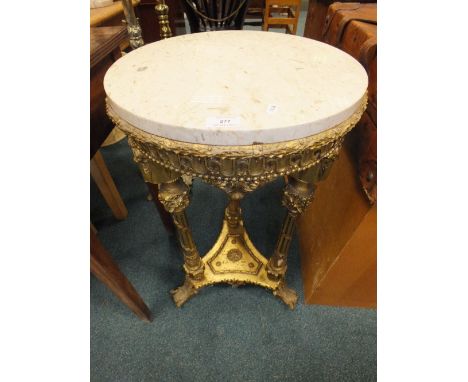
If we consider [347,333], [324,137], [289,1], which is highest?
[324,137]

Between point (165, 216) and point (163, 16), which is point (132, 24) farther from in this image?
point (165, 216)

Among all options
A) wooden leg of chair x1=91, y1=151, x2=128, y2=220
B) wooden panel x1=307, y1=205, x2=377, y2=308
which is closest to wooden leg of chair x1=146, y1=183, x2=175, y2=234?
wooden leg of chair x1=91, y1=151, x2=128, y2=220

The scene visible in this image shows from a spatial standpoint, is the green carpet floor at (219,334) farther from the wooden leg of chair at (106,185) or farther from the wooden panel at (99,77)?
the wooden panel at (99,77)

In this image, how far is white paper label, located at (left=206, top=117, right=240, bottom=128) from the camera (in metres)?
0.35

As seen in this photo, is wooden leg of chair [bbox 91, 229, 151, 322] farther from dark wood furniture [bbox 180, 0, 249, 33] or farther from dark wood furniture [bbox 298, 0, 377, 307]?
dark wood furniture [bbox 180, 0, 249, 33]

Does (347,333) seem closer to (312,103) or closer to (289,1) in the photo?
(312,103)

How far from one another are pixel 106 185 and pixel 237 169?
2.78ft

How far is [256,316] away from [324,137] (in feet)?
2.28

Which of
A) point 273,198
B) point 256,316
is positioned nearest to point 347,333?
point 256,316

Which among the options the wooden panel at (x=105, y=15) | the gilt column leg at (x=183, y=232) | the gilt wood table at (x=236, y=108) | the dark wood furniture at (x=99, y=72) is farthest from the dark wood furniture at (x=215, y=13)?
the gilt column leg at (x=183, y=232)

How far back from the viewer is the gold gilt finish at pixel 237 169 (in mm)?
370

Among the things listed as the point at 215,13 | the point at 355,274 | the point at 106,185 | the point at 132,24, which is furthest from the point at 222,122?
the point at 215,13

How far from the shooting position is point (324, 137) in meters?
0.38

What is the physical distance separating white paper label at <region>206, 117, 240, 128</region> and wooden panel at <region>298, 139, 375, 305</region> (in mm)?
427
